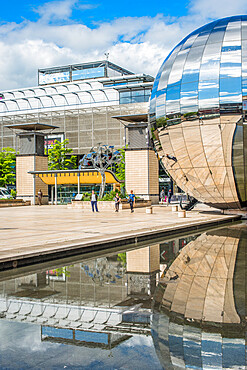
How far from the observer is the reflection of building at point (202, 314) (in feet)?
13.5

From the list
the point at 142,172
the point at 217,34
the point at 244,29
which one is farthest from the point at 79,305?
the point at 142,172

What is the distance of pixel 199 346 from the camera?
171 inches

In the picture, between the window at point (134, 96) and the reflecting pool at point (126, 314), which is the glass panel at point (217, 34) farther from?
the window at point (134, 96)

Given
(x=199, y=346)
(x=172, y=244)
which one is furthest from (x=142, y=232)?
(x=199, y=346)

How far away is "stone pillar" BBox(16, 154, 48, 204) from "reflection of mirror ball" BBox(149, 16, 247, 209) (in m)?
30.7

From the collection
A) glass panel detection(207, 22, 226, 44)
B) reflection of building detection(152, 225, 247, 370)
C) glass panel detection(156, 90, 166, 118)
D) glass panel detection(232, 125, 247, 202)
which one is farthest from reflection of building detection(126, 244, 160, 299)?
glass panel detection(207, 22, 226, 44)

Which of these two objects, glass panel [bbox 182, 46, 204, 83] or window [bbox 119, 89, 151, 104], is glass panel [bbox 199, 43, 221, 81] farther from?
window [bbox 119, 89, 151, 104]

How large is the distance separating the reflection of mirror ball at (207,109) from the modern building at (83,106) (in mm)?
48627

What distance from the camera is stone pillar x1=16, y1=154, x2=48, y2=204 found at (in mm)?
48500

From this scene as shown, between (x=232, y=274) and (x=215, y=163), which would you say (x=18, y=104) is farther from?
(x=232, y=274)

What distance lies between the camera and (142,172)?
141 ft

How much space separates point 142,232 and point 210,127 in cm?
638

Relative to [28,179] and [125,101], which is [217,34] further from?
[125,101]

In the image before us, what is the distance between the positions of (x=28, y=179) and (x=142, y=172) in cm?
1389
